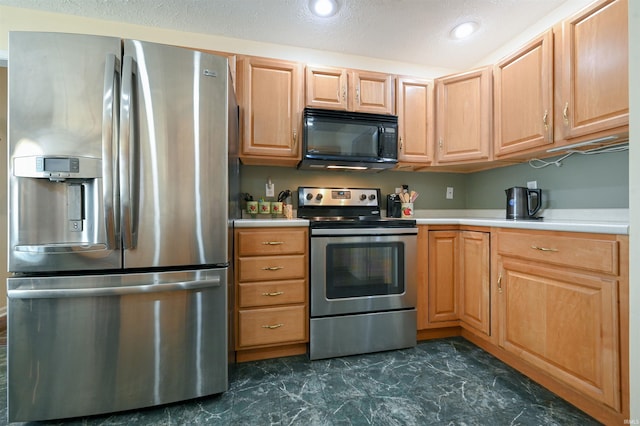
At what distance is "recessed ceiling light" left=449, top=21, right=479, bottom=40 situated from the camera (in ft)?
6.52

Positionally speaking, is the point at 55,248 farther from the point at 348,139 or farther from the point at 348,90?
the point at 348,90

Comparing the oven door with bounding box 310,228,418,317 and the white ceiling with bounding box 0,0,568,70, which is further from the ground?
the white ceiling with bounding box 0,0,568,70

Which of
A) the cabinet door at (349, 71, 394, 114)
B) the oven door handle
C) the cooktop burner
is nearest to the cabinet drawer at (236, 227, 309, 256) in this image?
the oven door handle

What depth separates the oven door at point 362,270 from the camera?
1809 millimetres

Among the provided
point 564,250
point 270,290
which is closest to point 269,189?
point 270,290

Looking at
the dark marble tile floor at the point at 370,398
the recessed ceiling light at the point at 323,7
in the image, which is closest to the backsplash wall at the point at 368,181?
the recessed ceiling light at the point at 323,7

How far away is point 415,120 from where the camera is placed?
2.31 m

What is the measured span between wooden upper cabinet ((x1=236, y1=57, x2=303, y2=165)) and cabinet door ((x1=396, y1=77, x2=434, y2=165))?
87cm

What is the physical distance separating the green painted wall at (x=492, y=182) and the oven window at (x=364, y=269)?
771mm

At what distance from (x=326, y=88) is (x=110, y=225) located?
172 centimetres

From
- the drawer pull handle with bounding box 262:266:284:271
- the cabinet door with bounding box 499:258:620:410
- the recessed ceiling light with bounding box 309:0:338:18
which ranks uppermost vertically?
the recessed ceiling light with bounding box 309:0:338:18

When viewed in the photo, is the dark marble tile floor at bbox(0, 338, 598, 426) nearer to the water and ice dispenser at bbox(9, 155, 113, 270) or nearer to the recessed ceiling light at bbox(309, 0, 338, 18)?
the water and ice dispenser at bbox(9, 155, 113, 270)

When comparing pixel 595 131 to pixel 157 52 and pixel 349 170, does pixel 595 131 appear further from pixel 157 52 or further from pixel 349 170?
pixel 157 52

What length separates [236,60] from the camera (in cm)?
198
